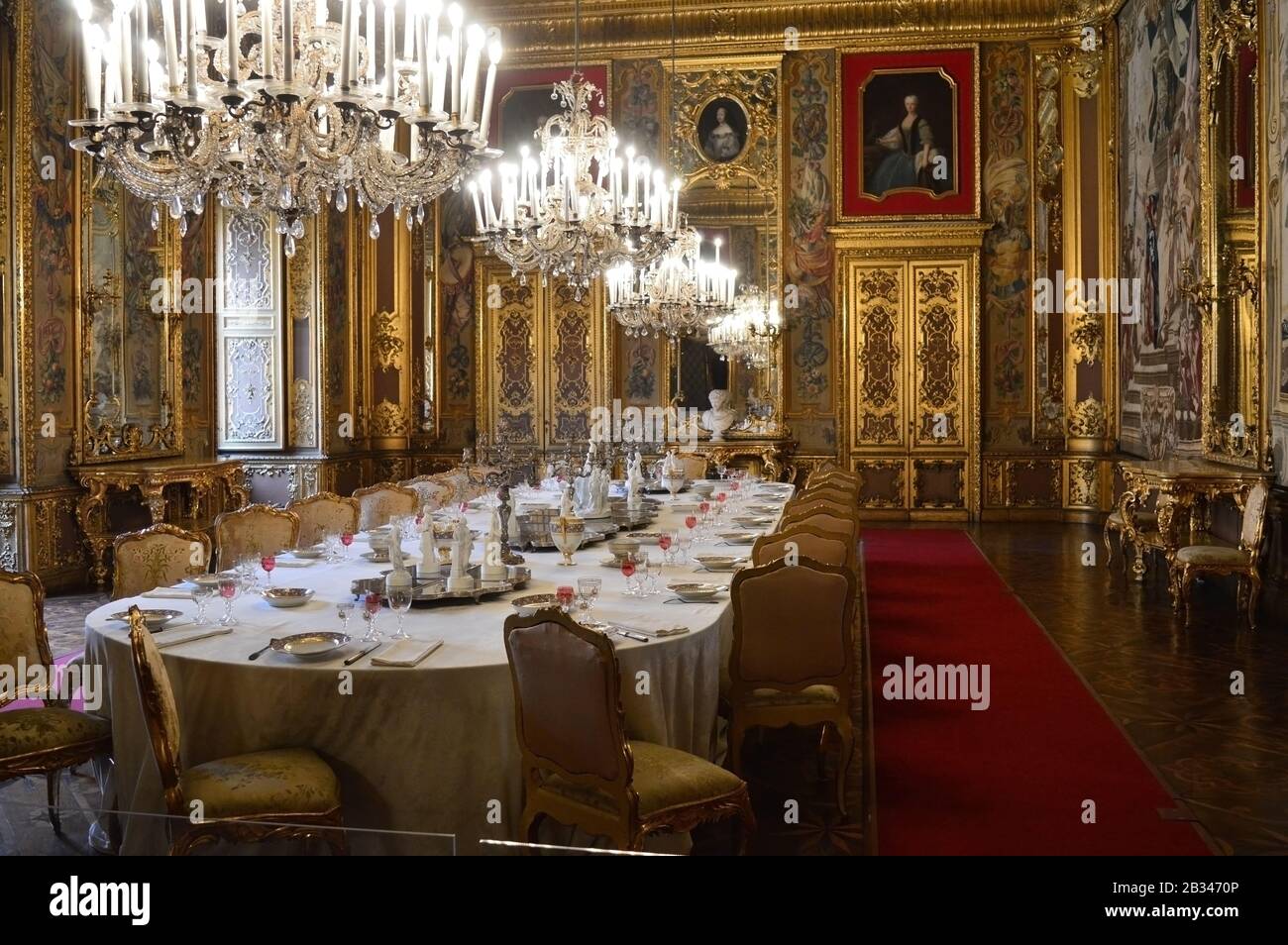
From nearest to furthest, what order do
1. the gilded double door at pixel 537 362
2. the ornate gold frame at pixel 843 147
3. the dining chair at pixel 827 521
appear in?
the dining chair at pixel 827 521
the ornate gold frame at pixel 843 147
the gilded double door at pixel 537 362

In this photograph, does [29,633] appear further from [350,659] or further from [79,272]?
[79,272]

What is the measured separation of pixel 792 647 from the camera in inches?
163

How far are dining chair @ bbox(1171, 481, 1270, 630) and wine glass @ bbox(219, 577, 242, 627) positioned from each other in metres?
6.20

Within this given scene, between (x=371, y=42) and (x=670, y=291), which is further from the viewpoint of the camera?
(x=670, y=291)

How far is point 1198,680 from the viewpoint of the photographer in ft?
19.6

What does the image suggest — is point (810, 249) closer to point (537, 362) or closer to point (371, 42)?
point (537, 362)

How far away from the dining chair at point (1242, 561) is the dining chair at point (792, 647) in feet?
14.3

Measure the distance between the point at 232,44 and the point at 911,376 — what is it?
10705 millimetres

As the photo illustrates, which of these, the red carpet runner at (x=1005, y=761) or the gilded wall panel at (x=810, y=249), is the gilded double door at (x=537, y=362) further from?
the red carpet runner at (x=1005, y=761)

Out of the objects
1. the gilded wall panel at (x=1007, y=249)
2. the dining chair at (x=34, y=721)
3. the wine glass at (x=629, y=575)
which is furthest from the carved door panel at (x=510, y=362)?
the dining chair at (x=34, y=721)

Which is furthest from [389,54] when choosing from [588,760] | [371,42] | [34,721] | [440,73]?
[588,760]

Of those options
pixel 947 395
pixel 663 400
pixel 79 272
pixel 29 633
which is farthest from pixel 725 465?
pixel 29 633

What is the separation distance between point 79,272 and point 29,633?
631 cm

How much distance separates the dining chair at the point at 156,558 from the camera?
4789 mm
